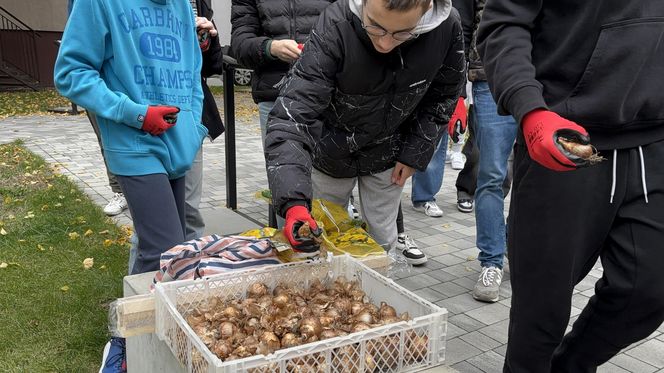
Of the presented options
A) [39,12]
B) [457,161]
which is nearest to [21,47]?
[39,12]

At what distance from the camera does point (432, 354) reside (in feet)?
6.18

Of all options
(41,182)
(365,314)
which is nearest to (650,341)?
(365,314)

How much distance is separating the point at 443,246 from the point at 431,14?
2.94m

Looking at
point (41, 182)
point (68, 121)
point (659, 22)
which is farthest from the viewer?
point (68, 121)

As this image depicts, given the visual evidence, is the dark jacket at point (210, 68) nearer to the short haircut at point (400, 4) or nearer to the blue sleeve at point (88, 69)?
the blue sleeve at point (88, 69)

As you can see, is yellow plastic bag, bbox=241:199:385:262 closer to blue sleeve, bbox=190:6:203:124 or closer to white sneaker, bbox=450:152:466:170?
blue sleeve, bbox=190:6:203:124

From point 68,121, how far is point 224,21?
7124 millimetres

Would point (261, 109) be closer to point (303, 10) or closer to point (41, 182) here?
point (303, 10)

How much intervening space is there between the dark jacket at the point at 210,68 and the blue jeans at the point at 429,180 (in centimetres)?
237

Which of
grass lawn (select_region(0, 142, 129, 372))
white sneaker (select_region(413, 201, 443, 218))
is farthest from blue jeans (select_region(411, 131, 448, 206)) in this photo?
grass lawn (select_region(0, 142, 129, 372))

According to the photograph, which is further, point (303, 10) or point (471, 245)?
point (471, 245)

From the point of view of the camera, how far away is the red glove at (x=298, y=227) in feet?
6.88

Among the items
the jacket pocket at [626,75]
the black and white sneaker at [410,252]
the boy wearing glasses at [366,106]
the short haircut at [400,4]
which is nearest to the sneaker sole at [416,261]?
the black and white sneaker at [410,252]

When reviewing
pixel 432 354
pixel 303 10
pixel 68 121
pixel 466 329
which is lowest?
pixel 68 121
